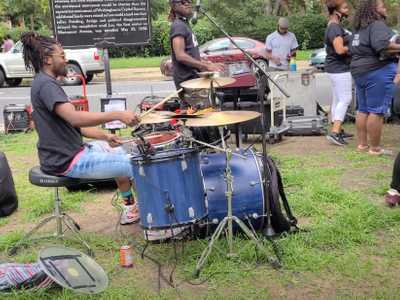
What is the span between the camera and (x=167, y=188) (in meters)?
3.70

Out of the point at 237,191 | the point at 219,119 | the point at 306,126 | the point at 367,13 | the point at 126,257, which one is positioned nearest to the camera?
the point at 219,119

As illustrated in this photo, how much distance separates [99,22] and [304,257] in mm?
5358

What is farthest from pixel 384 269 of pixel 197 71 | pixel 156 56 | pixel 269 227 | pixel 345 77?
pixel 156 56

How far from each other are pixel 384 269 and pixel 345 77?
3.93 meters

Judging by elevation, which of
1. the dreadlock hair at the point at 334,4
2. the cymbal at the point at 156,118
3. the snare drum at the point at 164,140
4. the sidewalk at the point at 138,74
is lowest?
the sidewalk at the point at 138,74

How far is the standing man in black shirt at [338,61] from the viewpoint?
6969 mm

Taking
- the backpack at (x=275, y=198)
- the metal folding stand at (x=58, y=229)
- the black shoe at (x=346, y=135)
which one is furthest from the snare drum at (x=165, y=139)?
the black shoe at (x=346, y=135)

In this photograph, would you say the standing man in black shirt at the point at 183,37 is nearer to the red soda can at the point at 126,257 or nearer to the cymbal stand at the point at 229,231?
the cymbal stand at the point at 229,231

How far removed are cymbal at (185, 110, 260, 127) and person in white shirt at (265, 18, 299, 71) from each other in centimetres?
577

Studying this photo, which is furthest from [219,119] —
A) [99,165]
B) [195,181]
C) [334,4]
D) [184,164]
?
[334,4]

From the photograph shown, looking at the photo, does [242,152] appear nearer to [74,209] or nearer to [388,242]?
[388,242]

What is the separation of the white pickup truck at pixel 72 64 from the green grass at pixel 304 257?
40.5 feet

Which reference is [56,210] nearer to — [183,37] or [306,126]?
[183,37]

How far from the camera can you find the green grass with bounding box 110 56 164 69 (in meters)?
23.3
